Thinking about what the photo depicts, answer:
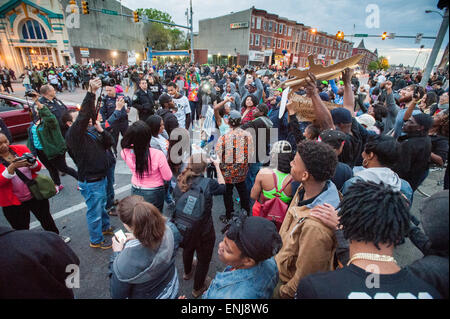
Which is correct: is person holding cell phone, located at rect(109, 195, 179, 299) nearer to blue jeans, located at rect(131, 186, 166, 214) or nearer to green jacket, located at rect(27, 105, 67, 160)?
blue jeans, located at rect(131, 186, 166, 214)

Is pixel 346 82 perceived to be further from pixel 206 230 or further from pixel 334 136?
pixel 206 230

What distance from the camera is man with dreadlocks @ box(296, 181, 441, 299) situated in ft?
3.21

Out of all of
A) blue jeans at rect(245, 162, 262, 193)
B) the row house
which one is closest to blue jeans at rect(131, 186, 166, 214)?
blue jeans at rect(245, 162, 262, 193)

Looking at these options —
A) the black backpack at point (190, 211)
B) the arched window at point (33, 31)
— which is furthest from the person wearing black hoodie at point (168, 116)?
the arched window at point (33, 31)

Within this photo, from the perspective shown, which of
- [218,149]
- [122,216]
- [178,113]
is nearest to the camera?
[122,216]

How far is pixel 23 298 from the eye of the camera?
4.60 feet

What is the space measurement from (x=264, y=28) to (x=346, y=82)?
149 feet

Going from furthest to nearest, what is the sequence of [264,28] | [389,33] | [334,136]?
[264,28]
[389,33]
[334,136]

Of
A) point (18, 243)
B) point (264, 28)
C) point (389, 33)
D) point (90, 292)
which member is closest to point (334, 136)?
point (18, 243)

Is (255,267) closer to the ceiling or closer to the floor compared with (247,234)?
closer to the floor

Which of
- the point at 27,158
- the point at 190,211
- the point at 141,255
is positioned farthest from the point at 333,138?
the point at 27,158

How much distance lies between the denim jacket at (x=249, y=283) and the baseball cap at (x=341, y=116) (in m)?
2.31

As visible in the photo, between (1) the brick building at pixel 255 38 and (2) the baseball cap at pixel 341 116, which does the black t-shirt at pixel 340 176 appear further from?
(1) the brick building at pixel 255 38

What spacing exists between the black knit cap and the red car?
8149mm
